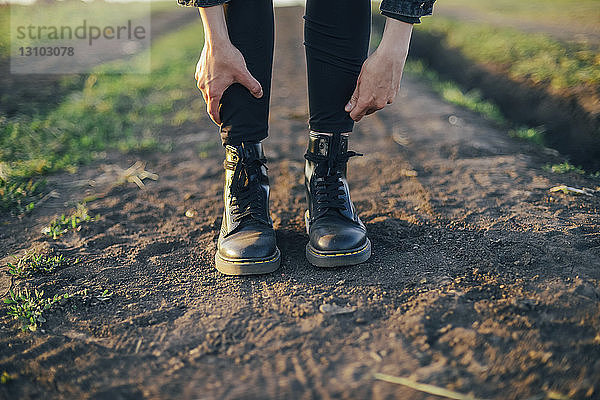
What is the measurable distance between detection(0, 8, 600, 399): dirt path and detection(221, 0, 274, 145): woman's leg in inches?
18.0

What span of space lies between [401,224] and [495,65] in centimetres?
263

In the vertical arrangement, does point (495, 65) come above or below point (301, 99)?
above

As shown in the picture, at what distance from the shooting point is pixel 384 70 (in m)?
1.60

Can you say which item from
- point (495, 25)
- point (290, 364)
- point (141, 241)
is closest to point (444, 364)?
point (290, 364)

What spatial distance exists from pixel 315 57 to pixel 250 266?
0.72 meters

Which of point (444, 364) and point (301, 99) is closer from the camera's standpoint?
point (444, 364)

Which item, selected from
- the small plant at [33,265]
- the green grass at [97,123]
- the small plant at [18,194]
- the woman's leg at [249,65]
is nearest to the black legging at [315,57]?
the woman's leg at [249,65]

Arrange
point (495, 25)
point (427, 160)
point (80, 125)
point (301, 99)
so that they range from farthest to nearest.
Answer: point (495, 25), point (301, 99), point (80, 125), point (427, 160)

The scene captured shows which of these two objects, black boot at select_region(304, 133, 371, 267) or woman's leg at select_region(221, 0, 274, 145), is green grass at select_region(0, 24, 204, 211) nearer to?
woman's leg at select_region(221, 0, 274, 145)

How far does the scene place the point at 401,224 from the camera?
203cm

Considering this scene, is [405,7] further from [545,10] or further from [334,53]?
[545,10]

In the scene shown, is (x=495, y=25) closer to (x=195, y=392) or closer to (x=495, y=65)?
(x=495, y=65)

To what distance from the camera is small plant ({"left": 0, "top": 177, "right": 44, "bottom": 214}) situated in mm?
2336

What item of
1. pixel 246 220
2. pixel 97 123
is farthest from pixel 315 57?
pixel 97 123
